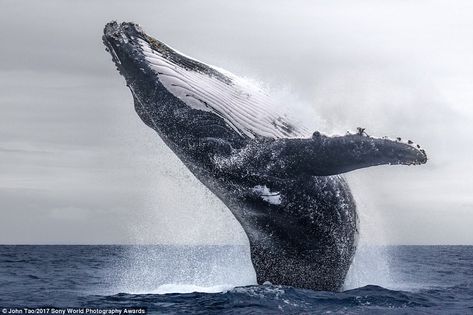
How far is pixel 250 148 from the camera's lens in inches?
379

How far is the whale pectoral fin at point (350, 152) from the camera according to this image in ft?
29.3

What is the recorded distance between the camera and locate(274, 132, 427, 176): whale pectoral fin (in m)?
8.95

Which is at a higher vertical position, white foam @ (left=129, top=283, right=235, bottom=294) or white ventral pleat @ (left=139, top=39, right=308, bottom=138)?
white ventral pleat @ (left=139, top=39, right=308, bottom=138)

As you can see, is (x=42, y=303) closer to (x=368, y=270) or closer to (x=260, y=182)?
Result: (x=260, y=182)

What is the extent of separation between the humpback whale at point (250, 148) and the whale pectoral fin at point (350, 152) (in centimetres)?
1

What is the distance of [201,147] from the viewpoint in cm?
975

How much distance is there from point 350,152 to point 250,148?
1.51 m

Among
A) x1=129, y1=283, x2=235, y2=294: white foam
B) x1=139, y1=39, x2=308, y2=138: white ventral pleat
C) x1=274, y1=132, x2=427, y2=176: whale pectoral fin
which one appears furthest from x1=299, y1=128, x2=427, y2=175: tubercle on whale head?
x1=129, y1=283, x2=235, y2=294: white foam

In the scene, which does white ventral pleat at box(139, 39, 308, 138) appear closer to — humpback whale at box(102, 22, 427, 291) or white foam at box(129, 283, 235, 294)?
humpback whale at box(102, 22, 427, 291)

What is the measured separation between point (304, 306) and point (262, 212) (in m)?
1.57

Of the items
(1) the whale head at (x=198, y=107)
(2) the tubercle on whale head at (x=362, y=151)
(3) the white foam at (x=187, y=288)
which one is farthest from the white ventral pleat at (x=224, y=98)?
(3) the white foam at (x=187, y=288)

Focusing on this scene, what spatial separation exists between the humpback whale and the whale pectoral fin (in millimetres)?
14

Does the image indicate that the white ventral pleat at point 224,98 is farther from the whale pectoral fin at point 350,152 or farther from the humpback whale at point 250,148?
the whale pectoral fin at point 350,152

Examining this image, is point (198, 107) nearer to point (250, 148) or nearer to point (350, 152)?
point (250, 148)
